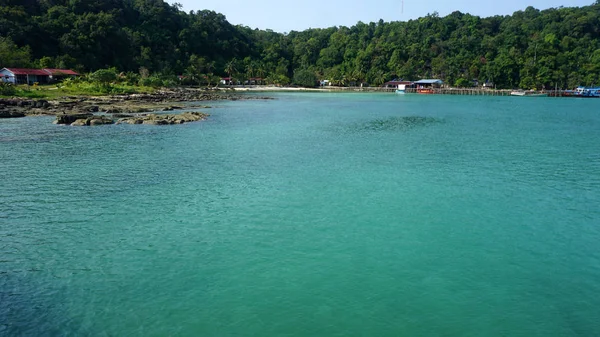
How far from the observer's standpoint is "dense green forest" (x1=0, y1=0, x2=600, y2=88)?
115188 mm

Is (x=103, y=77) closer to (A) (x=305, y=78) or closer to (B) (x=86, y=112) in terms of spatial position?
(B) (x=86, y=112)

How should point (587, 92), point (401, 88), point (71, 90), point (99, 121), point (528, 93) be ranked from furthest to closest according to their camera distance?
point (401, 88), point (528, 93), point (587, 92), point (71, 90), point (99, 121)

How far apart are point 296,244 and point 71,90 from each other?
7291 centimetres

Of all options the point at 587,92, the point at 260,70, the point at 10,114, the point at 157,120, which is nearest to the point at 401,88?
the point at 587,92

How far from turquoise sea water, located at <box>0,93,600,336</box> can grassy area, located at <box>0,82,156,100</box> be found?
136 feet

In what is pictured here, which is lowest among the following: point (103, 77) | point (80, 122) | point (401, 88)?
point (80, 122)

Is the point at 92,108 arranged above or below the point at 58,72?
below

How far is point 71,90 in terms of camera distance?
2889 inches

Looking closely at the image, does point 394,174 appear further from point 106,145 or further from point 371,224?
point 106,145

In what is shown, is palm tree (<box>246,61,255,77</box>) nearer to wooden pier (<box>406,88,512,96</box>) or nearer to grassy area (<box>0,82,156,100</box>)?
wooden pier (<box>406,88,512,96</box>)

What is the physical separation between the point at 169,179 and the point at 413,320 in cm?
1565

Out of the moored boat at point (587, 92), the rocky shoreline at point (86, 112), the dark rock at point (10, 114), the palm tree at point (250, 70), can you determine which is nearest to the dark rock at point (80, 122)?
the rocky shoreline at point (86, 112)

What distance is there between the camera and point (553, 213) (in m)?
17.1

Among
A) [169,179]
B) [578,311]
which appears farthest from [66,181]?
[578,311]
